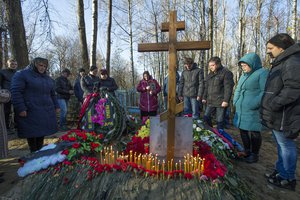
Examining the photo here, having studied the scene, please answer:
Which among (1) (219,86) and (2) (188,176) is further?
(1) (219,86)

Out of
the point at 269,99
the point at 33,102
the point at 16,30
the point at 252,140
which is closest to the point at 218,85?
the point at 252,140

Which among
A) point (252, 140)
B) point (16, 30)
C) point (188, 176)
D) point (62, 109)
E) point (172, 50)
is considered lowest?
point (188, 176)

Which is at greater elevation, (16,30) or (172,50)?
(16,30)

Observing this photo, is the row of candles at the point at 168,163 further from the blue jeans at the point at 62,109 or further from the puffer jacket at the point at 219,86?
the blue jeans at the point at 62,109

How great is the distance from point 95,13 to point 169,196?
7.26m

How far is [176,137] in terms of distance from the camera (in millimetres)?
2654

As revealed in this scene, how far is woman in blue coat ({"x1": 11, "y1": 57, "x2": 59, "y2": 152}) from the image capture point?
305cm

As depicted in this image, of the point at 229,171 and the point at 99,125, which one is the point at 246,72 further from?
the point at 99,125

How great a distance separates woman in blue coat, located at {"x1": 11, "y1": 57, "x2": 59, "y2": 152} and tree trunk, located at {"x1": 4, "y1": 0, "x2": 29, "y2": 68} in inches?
104

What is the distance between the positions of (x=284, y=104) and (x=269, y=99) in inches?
11.2

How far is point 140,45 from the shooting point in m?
2.62

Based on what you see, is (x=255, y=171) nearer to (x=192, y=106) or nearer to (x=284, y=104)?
(x=284, y=104)

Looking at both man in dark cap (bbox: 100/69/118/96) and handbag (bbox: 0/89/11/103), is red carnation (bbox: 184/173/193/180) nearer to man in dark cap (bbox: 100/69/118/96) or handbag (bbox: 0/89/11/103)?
handbag (bbox: 0/89/11/103)

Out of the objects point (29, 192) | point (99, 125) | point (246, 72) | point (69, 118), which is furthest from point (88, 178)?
point (69, 118)
